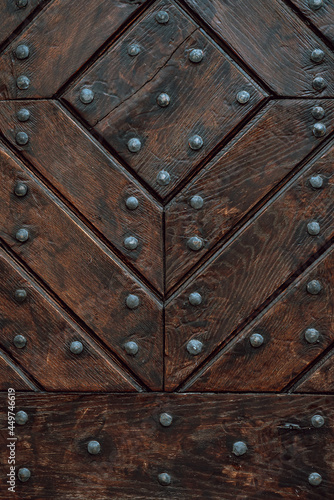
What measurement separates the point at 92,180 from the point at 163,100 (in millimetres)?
261

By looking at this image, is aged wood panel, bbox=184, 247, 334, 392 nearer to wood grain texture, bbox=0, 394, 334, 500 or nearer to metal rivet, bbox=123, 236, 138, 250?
wood grain texture, bbox=0, 394, 334, 500

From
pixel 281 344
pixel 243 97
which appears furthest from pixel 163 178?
pixel 281 344

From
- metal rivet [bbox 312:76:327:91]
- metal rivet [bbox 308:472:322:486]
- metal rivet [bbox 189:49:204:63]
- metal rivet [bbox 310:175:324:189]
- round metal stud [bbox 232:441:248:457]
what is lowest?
metal rivet [bbox 308:472:322:486]

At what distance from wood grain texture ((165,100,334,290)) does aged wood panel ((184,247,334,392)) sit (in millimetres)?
218

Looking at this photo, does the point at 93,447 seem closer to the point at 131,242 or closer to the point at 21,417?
the point at 21,417

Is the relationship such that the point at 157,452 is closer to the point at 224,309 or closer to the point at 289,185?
the point at 224,309

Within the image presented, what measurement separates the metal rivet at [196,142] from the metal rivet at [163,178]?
91 millimetres

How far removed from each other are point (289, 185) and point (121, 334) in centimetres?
55

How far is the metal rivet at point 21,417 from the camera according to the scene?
1.30 meters

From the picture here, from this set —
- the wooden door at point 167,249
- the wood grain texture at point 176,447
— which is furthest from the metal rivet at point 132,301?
the wood grain texture at point 176,447

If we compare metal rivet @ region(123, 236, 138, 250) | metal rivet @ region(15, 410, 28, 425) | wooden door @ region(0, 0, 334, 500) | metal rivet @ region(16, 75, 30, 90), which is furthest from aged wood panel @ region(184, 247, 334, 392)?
metal rivet @ region(16, 75, 30, 90)

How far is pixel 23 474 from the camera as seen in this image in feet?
4.25

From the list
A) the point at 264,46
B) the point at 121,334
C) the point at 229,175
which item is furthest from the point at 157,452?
the point at 264,46

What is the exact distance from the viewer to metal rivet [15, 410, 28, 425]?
1.30 m
